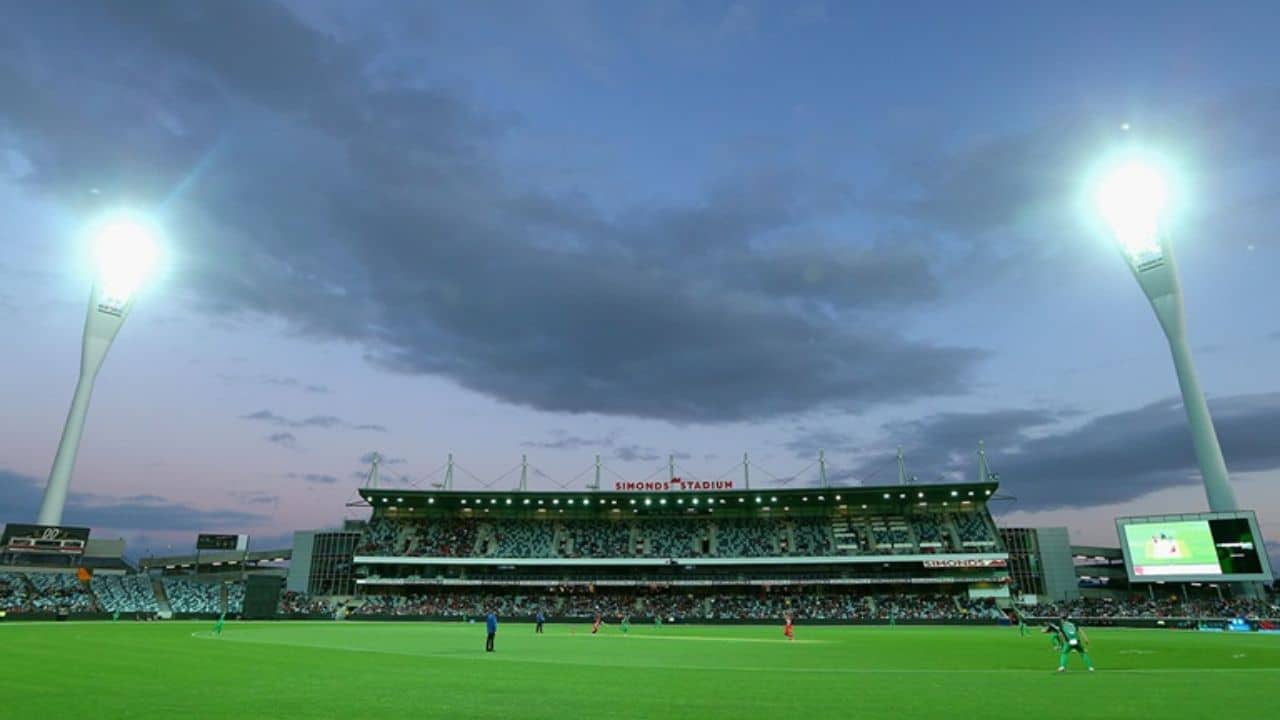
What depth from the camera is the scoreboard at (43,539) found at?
81750mm

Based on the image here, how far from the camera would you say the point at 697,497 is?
9606cm

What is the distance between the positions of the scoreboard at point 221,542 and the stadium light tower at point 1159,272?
405 feet

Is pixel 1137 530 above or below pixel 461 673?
above

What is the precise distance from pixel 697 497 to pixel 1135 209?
64500mm

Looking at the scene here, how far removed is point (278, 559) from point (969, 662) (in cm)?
12785

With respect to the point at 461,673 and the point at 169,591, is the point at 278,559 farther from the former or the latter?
the point at 461,673

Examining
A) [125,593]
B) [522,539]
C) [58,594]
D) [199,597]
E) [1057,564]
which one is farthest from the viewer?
[1057,564]

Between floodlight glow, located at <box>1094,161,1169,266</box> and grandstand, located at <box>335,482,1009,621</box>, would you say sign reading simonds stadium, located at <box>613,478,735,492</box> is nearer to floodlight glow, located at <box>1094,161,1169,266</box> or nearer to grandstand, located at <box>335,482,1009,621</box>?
grandstand, located at <box>335,482,1009,621</box>

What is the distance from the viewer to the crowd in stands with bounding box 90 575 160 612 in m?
72.4

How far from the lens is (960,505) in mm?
95938

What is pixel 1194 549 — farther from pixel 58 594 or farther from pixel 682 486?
pixel 58 594

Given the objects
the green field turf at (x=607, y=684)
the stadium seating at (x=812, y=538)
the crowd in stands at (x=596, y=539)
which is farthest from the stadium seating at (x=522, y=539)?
the green field turf at (x=607, y=684)

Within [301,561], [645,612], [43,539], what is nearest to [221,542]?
[301,561]

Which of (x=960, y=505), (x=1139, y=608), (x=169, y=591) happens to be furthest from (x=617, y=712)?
(x=960, y=505)
